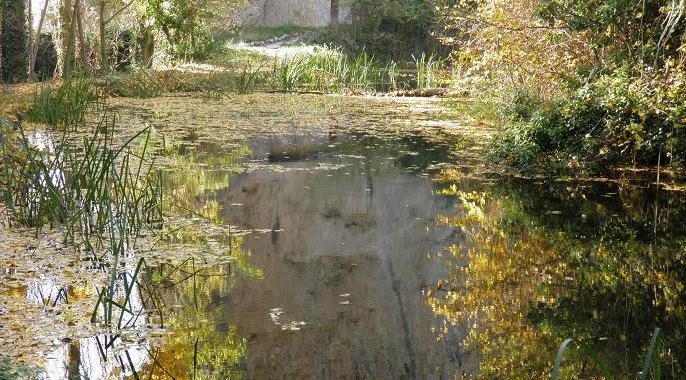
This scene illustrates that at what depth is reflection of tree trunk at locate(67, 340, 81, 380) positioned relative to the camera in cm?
258

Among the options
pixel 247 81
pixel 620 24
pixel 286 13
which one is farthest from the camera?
pixel 286 13

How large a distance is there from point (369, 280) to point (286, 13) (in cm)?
2436

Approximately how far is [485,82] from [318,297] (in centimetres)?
685

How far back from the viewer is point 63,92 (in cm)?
747

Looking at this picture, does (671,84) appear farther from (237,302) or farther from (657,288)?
(237,302)

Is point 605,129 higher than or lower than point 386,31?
lower

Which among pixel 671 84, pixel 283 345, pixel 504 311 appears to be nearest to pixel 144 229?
pixel 283 345

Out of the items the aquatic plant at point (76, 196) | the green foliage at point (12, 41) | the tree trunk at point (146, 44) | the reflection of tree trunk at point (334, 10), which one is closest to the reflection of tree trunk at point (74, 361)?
Answer: the aquatic plant at point (76, 196)

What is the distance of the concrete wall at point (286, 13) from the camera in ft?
87.8

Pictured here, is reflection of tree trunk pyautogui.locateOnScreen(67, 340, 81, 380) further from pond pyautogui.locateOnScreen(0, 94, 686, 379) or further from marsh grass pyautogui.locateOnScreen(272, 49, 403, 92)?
marsh grass pyautogui.locateOnScreen(272, 49, 403, 92)

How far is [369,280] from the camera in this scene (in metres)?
3.86

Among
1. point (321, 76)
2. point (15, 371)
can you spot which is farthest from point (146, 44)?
point (15, 371)

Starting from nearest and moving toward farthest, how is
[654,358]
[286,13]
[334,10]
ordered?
[654,358] < [334,10] < [286,13]

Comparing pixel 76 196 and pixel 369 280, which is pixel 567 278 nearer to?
pixel 369 280
